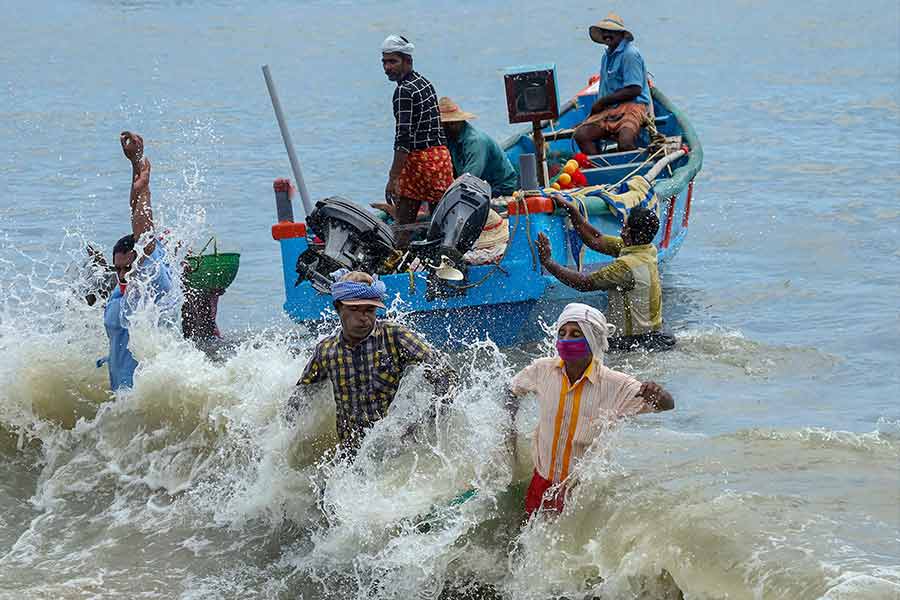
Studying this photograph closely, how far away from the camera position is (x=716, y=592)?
5500mm

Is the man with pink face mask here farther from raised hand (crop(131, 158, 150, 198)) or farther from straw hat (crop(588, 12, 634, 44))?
straw hat (crop(588, 12, 634, 44))

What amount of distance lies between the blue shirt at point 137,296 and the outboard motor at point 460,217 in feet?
7.91

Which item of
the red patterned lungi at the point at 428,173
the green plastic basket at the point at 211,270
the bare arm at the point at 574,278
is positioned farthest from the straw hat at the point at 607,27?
the bare arm at the point at 574,278

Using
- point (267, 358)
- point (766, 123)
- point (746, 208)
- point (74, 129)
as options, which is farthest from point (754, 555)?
point (74, 129)

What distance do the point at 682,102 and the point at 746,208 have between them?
31.2 ft

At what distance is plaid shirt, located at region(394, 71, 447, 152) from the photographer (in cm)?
984

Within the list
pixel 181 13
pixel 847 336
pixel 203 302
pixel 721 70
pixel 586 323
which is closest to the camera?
pixel 586 323

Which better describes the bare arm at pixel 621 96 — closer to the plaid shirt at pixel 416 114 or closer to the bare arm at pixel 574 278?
the plaid shirt at pixel 416 114

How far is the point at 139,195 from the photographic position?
8250 millimetres

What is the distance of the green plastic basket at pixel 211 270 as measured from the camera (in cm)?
1109

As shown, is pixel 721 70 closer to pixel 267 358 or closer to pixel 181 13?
pixel 181 13

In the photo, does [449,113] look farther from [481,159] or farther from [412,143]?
[412,143]

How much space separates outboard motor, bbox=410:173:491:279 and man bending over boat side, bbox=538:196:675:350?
0.65m

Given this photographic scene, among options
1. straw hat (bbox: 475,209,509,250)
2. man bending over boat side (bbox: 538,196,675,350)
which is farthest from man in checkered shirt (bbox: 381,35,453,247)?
man bending over boat side (bbox: 538,196,675,350)
